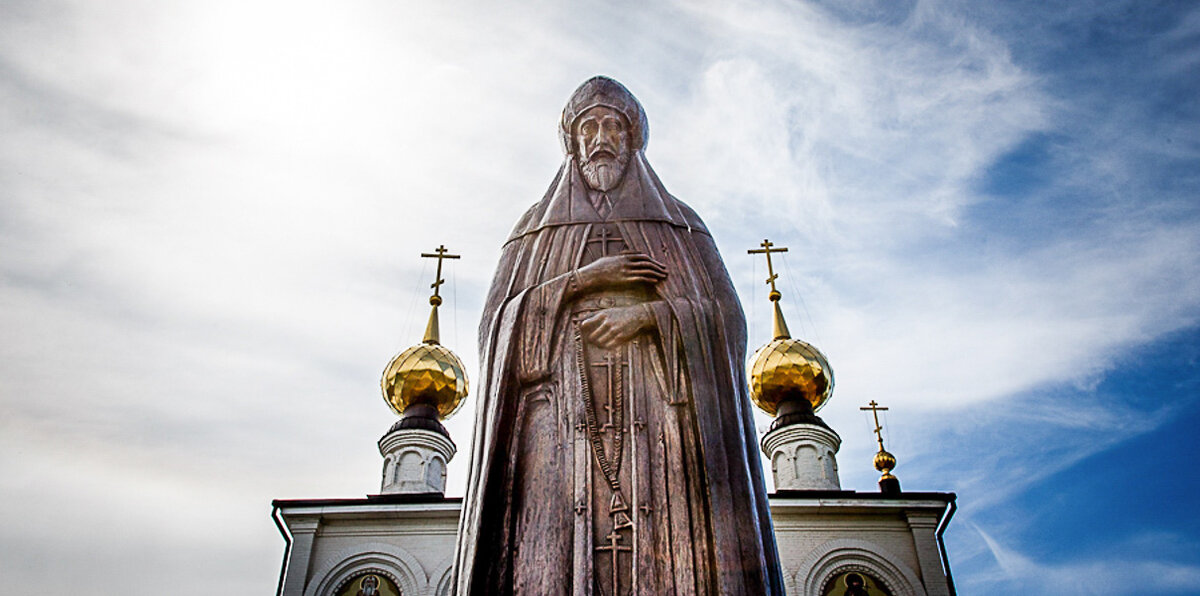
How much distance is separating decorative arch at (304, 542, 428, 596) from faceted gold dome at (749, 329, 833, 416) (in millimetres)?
9272

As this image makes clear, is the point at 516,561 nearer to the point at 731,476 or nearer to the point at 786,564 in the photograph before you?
the point at 731,476

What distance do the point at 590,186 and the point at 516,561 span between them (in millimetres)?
2161

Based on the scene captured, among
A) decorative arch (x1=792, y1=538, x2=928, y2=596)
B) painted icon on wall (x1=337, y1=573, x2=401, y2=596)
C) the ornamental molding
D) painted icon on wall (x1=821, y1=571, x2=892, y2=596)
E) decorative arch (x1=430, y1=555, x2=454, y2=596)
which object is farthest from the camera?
the ornamental molding

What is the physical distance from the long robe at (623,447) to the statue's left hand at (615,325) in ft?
0.13

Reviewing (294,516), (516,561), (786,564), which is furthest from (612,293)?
(294,516)

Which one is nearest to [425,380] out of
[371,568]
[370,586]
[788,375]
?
[371,568]

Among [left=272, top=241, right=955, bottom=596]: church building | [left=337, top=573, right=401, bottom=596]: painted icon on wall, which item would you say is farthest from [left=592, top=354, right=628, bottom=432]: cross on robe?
[left=337, top=573, right=401, bottom=596]: painted icon on wall

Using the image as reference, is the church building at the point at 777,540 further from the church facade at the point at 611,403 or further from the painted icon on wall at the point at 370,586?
the church facade at the point at 611,403

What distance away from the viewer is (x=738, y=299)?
16.2ft

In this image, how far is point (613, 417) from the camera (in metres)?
4.23

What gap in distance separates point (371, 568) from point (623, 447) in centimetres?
1671

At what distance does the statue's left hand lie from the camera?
444cm

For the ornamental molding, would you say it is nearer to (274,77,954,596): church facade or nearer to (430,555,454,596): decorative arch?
(430,555,454,596): decorative arch

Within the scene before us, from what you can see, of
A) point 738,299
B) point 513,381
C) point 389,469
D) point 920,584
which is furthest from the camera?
point 389,469
